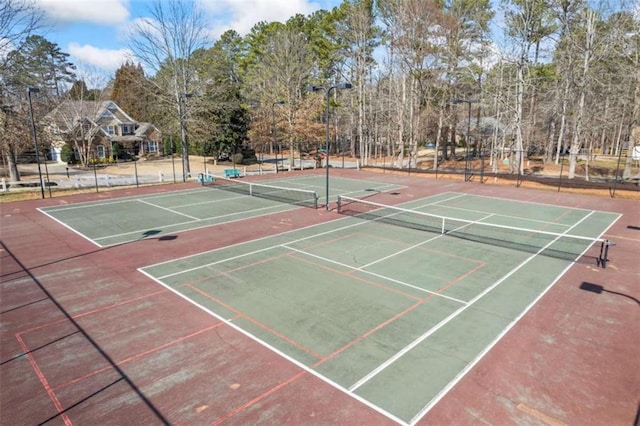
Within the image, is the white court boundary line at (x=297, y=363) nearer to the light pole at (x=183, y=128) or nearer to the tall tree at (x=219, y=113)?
the light pole at (x=183, y=128)

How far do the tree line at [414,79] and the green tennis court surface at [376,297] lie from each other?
2182 centimetres

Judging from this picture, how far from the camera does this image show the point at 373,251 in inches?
674

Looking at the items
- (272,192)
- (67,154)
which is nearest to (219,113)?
(67,154)

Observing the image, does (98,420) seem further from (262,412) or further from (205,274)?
(205,274)

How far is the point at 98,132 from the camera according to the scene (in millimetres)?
58750

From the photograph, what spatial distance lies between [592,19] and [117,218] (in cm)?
4280

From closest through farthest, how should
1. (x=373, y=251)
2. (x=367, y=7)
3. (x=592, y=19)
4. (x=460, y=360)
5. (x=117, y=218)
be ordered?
(x=460, y=360), (x=373, y=251), (x=117, y=218), (x=592, y=19), (x=367, y=7)

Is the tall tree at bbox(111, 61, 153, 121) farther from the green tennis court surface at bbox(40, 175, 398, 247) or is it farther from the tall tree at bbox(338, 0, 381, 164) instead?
the green tennis court surface at bbox(40, 175, 398, 247)

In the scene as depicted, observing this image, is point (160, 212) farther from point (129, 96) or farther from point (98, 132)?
point (129, 96)

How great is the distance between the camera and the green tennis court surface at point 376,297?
344 inches

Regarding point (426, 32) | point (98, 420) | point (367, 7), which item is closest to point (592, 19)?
point (426, 32)

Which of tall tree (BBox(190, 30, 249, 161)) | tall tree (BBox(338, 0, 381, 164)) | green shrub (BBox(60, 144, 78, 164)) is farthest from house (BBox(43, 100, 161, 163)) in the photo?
tall tree (BBox(338, 0, 381, 164))

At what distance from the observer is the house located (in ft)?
169

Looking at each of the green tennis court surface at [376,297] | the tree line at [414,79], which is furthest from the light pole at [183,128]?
the green tennis court surface at [376,297]
